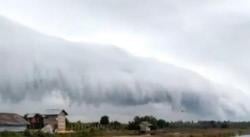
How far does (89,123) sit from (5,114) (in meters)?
24.5

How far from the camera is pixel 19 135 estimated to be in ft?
212

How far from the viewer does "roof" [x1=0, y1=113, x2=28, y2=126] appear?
3258 inches

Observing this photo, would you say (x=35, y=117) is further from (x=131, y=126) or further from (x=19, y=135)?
(x=19, y=135)

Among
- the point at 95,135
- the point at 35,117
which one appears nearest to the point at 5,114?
the point at 35,117

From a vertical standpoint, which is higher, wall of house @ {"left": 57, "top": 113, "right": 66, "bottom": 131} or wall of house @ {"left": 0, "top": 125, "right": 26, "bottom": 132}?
wall of house @ {"left": 57, "top": 113, "right": 66, "bottom": 131}

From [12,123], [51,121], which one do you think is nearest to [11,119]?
[12,123]

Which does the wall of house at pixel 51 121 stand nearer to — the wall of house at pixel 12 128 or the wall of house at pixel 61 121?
the wall of house at pixel 61 121

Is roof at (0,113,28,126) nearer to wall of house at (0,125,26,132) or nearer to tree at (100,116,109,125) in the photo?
wall of house at (0,125,26,132)

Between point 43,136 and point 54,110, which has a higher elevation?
point 54,110

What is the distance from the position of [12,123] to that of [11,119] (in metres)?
1.42

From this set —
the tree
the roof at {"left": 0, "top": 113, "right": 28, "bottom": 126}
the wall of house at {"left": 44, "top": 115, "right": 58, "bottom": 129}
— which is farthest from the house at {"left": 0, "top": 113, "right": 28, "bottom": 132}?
the tree

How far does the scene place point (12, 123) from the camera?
274 ft

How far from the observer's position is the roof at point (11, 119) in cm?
8274

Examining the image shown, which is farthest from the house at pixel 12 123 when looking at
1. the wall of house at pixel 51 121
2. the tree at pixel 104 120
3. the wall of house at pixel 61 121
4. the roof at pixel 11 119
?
the tree at pixel 104 120
